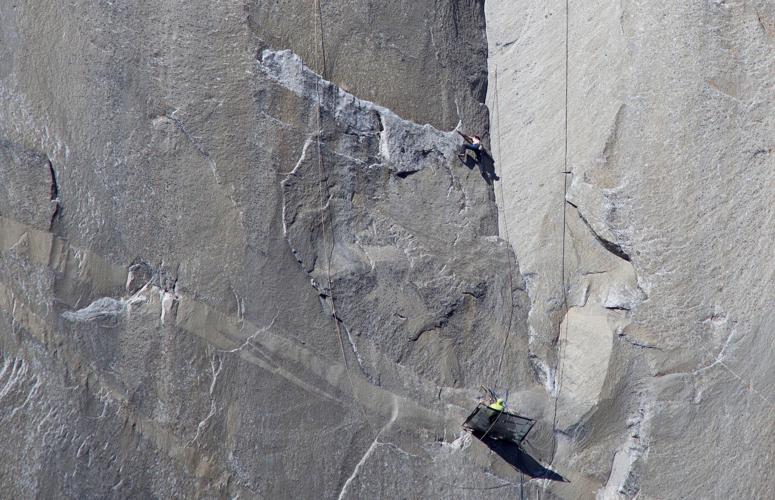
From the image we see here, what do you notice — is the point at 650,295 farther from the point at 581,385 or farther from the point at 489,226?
the point at 489,226

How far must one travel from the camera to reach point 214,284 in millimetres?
5496

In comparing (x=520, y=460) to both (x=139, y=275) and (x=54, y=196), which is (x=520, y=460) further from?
(x=54, y=196)

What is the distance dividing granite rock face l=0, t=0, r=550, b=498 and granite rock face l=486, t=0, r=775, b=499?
0.55 metres

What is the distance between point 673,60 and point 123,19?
14.4 ft

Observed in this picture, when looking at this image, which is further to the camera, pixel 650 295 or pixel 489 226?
pixel 489 226

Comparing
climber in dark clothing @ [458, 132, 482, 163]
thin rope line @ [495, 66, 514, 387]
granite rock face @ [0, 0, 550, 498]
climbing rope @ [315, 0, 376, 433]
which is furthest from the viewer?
climber in dark clothing @ [458, 132, 482, 163]

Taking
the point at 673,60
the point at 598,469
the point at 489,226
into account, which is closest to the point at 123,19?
the point at 489,226

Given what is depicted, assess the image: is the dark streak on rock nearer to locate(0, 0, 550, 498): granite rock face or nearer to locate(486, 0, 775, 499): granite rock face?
locate(486, 0, 775, 499): granite rock face

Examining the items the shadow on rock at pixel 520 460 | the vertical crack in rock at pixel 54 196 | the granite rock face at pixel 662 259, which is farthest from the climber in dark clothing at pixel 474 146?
the vertical crack in rock at pixel 54 196

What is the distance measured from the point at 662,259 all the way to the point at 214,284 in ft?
11.5

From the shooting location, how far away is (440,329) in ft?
19.1

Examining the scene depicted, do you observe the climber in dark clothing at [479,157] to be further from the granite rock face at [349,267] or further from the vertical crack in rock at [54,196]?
the vertical crack in rock at [54,196]

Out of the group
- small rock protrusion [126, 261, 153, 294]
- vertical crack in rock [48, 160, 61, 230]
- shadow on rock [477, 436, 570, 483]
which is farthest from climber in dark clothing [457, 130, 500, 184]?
vertical crack in rock [48, 160, 61, 230]

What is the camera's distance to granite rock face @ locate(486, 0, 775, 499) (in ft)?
18.4
